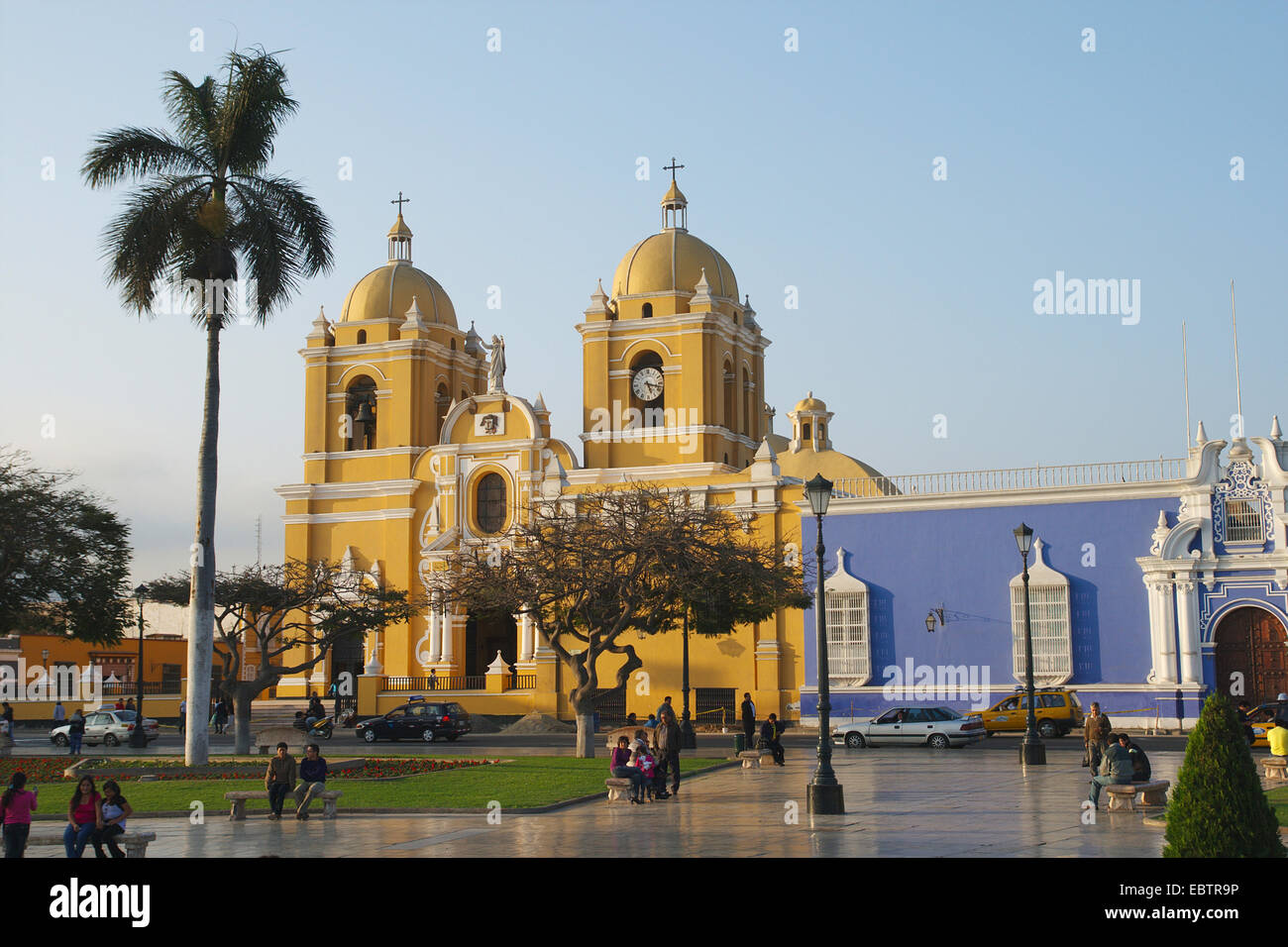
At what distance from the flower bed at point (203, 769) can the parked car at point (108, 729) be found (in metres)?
10.7

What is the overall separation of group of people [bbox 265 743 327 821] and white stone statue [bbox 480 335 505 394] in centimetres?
3239

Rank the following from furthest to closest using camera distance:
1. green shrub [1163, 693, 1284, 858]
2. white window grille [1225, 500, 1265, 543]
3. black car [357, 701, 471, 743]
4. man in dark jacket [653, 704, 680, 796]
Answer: black car [357, 701, 471, 743] → white window grille [1225, 500, 1265, 543] → man in dark jacket [653, 704, 680, 796] → green shrub [1163, 693, 1284, 858]

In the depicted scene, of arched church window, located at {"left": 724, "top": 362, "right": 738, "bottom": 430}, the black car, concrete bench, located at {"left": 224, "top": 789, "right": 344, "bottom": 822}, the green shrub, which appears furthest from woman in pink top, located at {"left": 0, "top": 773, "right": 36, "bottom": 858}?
arched church window, located at {"left": 724, "top": 362, "right": 738, "bottom": 430}

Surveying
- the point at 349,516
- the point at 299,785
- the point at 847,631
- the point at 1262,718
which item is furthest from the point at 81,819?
the point at 349,516

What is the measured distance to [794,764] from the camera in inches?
1046

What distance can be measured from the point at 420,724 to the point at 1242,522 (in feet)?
70.9

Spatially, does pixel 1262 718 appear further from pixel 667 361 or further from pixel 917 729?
pixel 667 361

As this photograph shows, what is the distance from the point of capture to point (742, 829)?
15.9 m

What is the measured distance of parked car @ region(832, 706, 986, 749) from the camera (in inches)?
1240

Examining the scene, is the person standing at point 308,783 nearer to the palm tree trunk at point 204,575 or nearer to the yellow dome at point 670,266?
the palm tree trunk at point 204,575

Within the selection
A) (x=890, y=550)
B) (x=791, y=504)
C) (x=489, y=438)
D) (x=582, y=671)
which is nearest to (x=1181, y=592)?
(x=890, y=550)

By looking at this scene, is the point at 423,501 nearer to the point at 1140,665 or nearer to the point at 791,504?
the point at 791,504

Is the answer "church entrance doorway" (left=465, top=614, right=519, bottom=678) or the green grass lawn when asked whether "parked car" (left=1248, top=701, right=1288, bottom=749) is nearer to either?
the green grass lawn

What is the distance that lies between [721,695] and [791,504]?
6.03 meters
